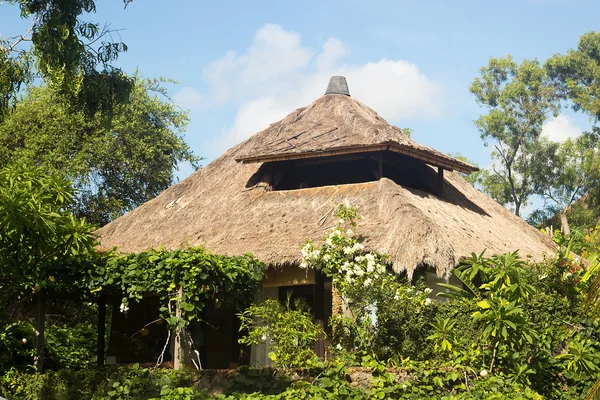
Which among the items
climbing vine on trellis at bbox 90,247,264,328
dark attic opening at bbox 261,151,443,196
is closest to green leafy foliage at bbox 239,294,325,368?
climbing vine on trellis at bbox 90,247,264,328

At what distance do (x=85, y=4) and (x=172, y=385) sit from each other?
21.5ft

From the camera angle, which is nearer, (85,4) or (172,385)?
(172,385)

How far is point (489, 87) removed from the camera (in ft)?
117

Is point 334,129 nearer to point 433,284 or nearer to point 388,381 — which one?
point 433,284

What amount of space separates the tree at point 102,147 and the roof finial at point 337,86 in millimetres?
8044

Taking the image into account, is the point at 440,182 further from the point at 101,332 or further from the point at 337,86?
the point at 101,332

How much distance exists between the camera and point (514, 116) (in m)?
34.7

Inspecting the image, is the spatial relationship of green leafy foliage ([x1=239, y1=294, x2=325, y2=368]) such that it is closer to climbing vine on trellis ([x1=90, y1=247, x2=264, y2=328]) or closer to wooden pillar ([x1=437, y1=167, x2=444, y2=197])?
climbing vine on trellis ([x1=90, y1=247, x2=264, y2=328])

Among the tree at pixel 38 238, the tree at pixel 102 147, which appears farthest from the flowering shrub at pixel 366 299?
the tree at pixel 102 147

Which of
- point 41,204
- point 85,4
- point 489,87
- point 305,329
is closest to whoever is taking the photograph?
point 41,204

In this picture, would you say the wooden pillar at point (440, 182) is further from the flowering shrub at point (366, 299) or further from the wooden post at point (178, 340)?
the wooden post at point (178, 340)

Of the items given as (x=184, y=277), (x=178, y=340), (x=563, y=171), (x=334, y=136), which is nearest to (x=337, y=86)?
(x=334, y=136)

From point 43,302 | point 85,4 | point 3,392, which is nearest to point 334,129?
point 85,4

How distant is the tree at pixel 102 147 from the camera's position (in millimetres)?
26469
